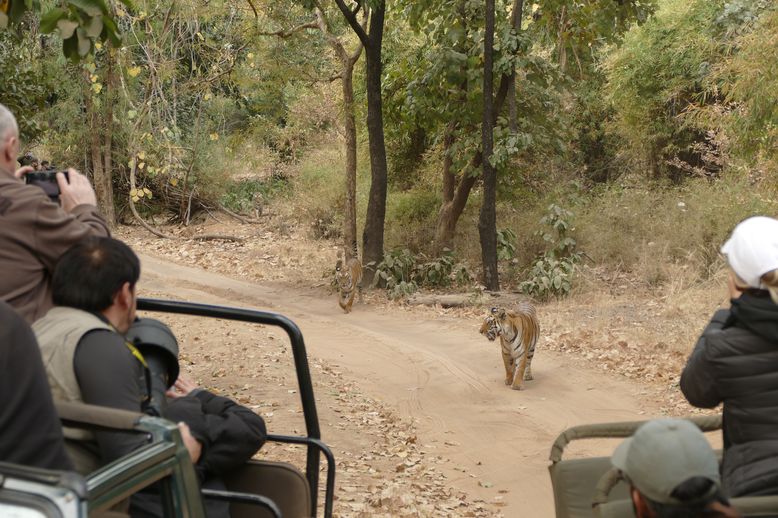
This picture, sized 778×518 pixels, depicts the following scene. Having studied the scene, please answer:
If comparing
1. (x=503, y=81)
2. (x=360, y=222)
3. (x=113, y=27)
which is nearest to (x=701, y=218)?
(x=503, y=81)

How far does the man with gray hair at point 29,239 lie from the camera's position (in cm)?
323

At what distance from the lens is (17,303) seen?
3236 mm

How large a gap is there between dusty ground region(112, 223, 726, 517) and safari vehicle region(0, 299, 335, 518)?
2814 millimetres

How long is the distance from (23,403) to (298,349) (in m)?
1.33

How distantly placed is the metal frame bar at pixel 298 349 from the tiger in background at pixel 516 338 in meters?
6.57

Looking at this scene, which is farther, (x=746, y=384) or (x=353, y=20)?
(x=353, y=20)

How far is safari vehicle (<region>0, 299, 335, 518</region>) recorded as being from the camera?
1818 mm

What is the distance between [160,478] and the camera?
234cm

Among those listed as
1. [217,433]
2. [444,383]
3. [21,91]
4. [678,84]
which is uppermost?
[678,84]

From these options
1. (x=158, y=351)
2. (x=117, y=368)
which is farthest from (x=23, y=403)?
(x=158, y=351)

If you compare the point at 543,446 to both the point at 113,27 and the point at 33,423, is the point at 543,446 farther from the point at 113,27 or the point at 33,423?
the point at 33,423

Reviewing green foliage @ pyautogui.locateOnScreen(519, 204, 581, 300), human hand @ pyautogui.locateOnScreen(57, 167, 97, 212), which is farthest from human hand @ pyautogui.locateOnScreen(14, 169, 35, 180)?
green foliage @ pyautogui.locateOnScreen(519, 204, 581, 300)

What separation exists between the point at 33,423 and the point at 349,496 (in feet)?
15.2

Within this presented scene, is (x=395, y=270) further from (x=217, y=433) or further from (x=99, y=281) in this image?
(x=99, y=281)
